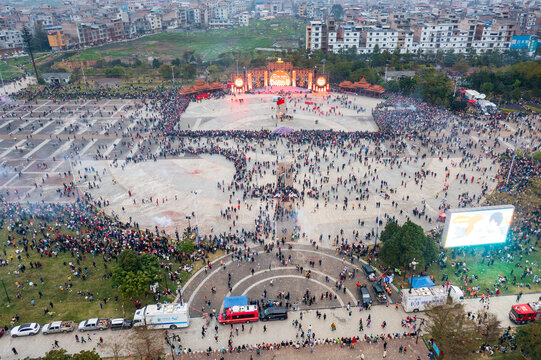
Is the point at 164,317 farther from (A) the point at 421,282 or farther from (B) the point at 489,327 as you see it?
(B) the point at 489,327

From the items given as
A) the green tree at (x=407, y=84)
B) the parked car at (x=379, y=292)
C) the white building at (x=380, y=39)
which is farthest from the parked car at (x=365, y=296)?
the white building at (x=380, y=39)

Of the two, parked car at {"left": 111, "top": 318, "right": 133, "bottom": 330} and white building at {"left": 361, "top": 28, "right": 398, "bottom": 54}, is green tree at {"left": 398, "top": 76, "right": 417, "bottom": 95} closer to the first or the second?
white building at {"left": 361, "top": 28, "right": 398, "bottom": 54}

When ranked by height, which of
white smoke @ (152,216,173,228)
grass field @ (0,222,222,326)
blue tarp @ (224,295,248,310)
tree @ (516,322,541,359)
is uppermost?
tree @ (516,322,541,359)

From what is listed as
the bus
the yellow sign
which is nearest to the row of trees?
the yellow sign

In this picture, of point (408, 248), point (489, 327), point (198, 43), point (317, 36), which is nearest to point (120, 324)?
point (408, 248)

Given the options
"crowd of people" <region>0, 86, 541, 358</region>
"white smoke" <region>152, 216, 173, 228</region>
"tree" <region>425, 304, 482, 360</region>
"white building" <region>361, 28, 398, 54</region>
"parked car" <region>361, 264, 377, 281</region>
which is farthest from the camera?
"white building" <region>361, 28, 398, 54</region>

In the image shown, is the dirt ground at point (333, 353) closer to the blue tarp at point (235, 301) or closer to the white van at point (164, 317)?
the white van at point (164, 317)

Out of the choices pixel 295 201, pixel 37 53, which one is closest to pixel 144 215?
pixel 295 201
